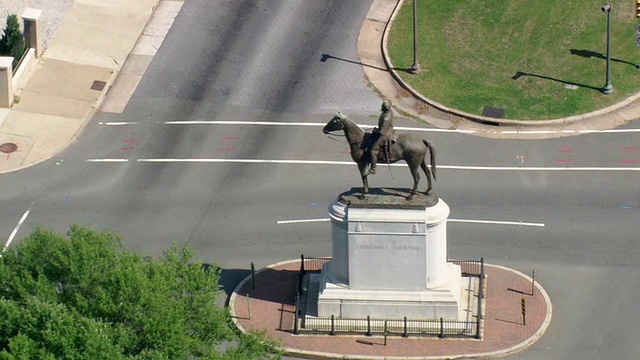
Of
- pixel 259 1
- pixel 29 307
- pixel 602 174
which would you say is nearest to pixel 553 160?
pixel 602 174

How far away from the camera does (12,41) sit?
90.3 meters

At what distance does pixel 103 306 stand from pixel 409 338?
14.2 meters

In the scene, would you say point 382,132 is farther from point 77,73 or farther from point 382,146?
point 77,73

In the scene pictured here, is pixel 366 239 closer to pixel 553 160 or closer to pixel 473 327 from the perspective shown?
pixel 473 327

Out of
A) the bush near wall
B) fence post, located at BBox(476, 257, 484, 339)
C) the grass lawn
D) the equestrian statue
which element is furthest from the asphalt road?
the equestrian statue

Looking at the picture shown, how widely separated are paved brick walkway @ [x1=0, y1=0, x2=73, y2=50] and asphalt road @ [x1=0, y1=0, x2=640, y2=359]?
19.2ft

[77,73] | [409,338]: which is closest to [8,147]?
[77,73]

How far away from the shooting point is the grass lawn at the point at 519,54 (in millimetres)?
86500

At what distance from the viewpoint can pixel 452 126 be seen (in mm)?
84875

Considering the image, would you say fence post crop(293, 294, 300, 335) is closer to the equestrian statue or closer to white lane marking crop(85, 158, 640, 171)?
the equestrian statue

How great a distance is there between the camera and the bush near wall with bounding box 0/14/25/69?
89.9 meters

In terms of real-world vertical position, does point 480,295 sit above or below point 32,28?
below

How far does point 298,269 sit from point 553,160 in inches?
518

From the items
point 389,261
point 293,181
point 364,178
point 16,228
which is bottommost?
point 16,228
